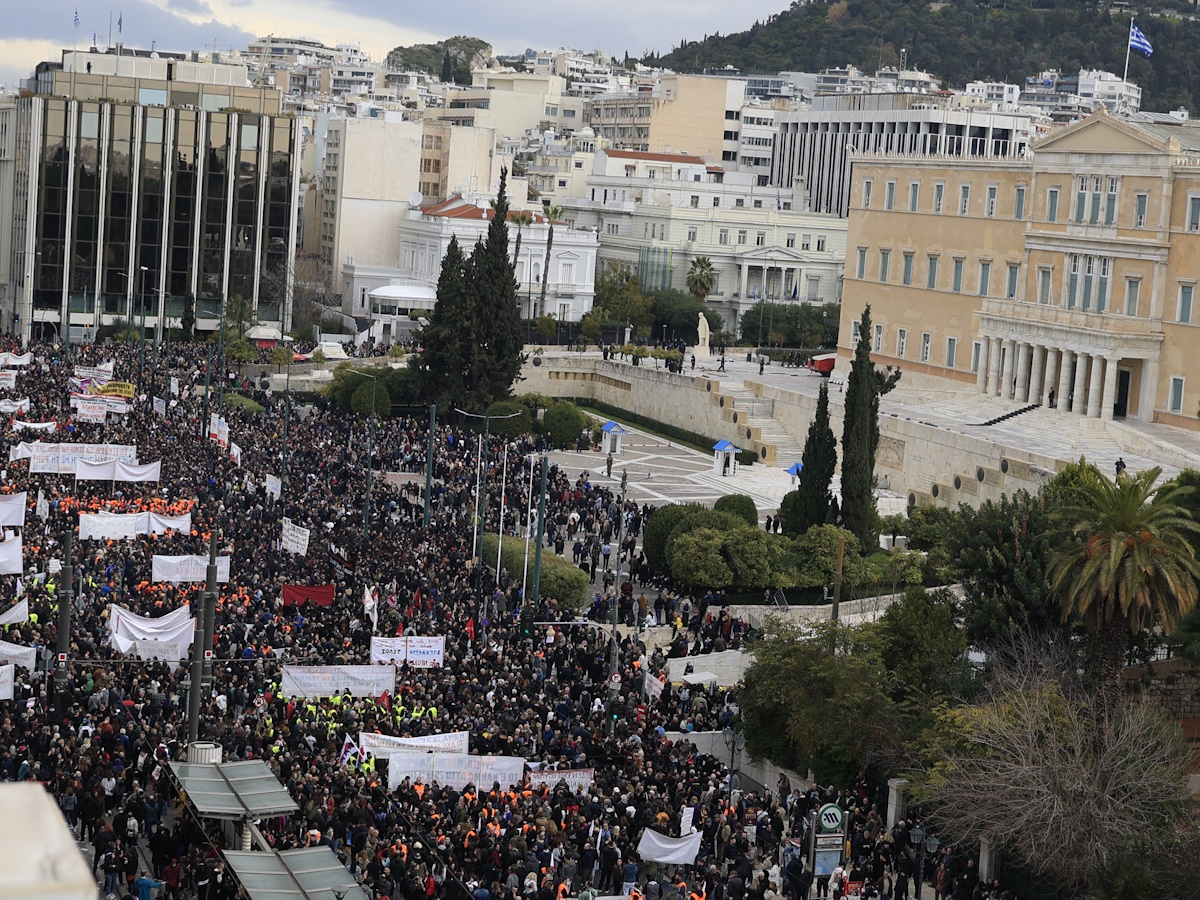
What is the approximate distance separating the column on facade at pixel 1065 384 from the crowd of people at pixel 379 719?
20900 mm

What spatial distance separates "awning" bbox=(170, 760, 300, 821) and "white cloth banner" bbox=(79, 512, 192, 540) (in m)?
15.9

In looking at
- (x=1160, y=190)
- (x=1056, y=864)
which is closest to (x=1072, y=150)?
(x=1160, y=190)

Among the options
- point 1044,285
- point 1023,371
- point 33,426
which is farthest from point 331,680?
point 1044,285

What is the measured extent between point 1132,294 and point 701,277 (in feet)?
134

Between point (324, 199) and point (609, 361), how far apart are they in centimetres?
3719

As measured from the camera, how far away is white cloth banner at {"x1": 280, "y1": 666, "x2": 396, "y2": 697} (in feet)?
88.2

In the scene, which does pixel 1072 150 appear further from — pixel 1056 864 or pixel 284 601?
pixel 1056 864

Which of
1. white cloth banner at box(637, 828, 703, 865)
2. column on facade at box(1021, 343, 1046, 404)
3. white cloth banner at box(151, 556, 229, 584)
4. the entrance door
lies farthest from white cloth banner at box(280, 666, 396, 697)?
column on facade at box(1021, 343, 1046, 404)

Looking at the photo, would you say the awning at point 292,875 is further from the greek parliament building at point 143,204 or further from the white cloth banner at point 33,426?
the greek parliament building at point 143,204

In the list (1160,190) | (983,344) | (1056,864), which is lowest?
(1056,864)

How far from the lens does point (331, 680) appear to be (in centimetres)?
2695

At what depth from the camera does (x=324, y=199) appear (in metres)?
108

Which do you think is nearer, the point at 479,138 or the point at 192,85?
the point at 192,85

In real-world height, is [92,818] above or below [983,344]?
below
